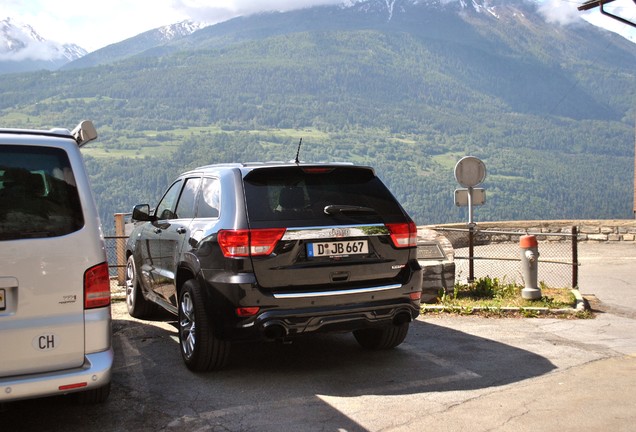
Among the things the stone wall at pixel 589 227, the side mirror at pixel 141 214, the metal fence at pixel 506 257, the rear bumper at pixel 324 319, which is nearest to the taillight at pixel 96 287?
the rear bumper at pixel 324 319

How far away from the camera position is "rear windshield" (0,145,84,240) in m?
4.33

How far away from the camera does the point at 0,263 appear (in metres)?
4.22

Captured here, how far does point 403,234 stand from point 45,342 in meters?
2.89

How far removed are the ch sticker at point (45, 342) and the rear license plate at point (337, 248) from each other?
2.00m

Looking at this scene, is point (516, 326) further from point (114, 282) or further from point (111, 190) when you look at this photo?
point (111, 190)

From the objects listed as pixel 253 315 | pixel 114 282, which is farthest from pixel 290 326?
pixel 114 282

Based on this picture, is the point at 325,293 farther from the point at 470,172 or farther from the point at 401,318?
the point at 470,172

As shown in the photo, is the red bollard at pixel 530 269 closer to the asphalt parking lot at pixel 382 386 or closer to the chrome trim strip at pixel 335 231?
the asphalt parking lot at pixel 382 386

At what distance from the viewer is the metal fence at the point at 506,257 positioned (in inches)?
572

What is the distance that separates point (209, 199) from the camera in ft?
20.5

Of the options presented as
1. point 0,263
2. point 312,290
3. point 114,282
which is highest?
point 0,263

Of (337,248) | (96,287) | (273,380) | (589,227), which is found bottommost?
(273,380)

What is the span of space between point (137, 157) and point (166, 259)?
158 m

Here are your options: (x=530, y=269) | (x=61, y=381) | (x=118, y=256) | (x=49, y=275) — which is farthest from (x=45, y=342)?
(x=118, y=256)
